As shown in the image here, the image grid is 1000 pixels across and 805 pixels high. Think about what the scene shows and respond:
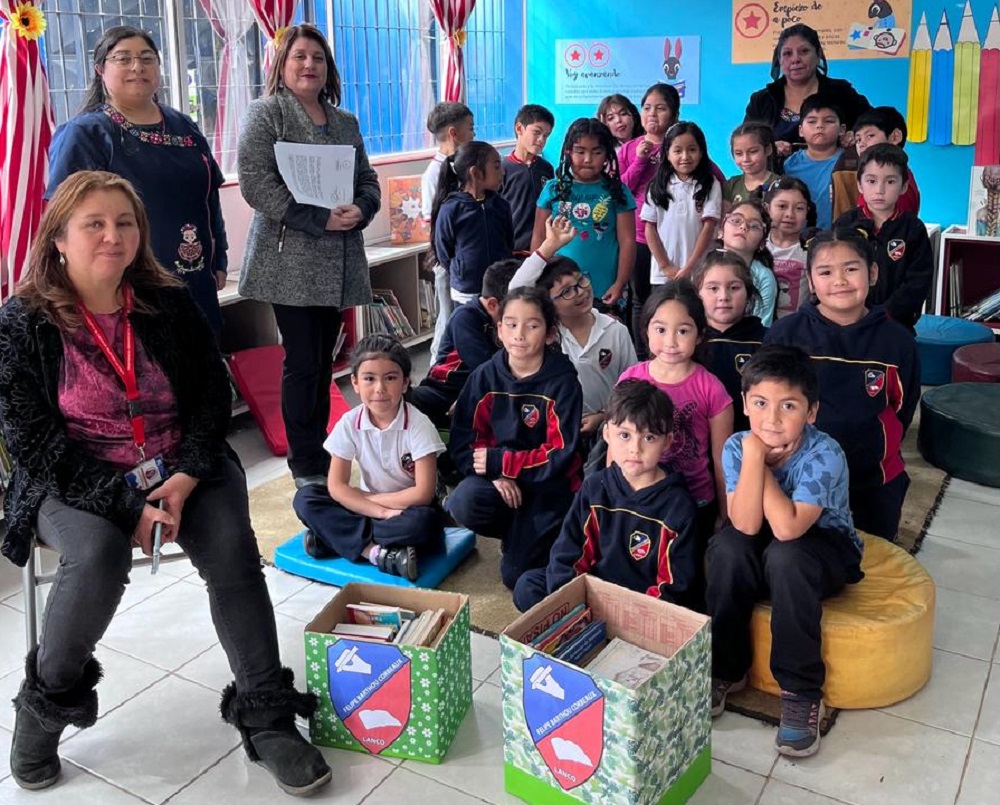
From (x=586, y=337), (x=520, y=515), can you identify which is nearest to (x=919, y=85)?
(x=586, y=337)

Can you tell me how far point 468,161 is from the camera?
3908mm

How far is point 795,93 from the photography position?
4.38 meters

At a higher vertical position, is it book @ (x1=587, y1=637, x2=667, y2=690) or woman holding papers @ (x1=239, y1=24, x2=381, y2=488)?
woman holding papers @ (x1=239, y1=24, x2=381, y2=488)

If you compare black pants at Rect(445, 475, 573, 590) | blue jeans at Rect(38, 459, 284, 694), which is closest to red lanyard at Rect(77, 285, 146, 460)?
blue jeans at Rect(38, 459, 284, 694)

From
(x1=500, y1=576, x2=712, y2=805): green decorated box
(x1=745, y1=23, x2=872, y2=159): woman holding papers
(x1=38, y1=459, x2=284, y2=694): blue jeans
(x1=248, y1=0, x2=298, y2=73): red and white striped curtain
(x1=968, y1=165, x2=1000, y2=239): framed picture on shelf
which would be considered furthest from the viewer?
(x1=968, y1=165, x2=1000, y2=239): framed picture on shelf

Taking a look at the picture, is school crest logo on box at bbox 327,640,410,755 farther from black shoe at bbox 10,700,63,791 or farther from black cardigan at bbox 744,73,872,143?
black cardigan at bbox 744,73,872,143

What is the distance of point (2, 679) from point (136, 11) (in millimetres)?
2974

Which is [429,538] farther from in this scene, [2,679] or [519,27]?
[519,27]

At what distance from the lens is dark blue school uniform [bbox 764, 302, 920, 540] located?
2725mm

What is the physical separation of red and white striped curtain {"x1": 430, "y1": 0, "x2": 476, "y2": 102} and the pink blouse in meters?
4.31

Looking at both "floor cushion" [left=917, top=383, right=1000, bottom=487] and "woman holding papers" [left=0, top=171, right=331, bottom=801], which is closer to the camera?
"woman holding papers" [left=0, top=171, right=331, bottom=801]

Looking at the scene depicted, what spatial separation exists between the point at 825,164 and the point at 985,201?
148cm

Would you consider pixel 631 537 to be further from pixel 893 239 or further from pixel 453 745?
pixel 893 239

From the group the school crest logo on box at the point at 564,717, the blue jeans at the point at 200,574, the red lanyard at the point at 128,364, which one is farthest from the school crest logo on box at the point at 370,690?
the red lanyard at the point at 128,364
